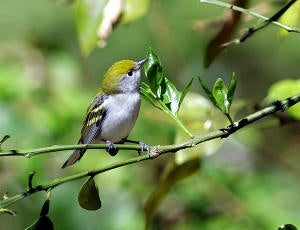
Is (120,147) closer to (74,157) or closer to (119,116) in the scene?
(74,157)

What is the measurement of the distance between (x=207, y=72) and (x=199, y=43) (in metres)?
0.41

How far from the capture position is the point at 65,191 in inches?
102

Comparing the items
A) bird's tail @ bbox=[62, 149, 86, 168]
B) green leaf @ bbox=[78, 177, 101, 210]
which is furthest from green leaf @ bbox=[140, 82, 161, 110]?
bird's tail @ bbox=[62, 149, 86, 168]

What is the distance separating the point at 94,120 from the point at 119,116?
0.40 feet

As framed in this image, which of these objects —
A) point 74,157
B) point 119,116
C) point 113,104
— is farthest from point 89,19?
point 113,104

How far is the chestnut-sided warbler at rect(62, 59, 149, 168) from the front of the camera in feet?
7.36

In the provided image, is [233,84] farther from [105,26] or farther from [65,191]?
[65,191]

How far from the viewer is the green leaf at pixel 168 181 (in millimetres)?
1396

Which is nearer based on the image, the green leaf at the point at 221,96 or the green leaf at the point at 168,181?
the green leaf at the point at 221,96

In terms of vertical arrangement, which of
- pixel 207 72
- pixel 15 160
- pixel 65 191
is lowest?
pixel 65 191

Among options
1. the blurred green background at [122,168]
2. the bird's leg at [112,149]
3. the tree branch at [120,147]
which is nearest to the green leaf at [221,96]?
the tree branch at [120,147]

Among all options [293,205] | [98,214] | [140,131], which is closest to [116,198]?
[98,214]

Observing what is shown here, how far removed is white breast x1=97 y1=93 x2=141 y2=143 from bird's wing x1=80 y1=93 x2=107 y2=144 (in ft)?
0.06

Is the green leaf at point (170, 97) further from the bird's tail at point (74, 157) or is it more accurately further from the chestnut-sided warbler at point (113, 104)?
the chestnut-sided warbler at point (113, 104)
